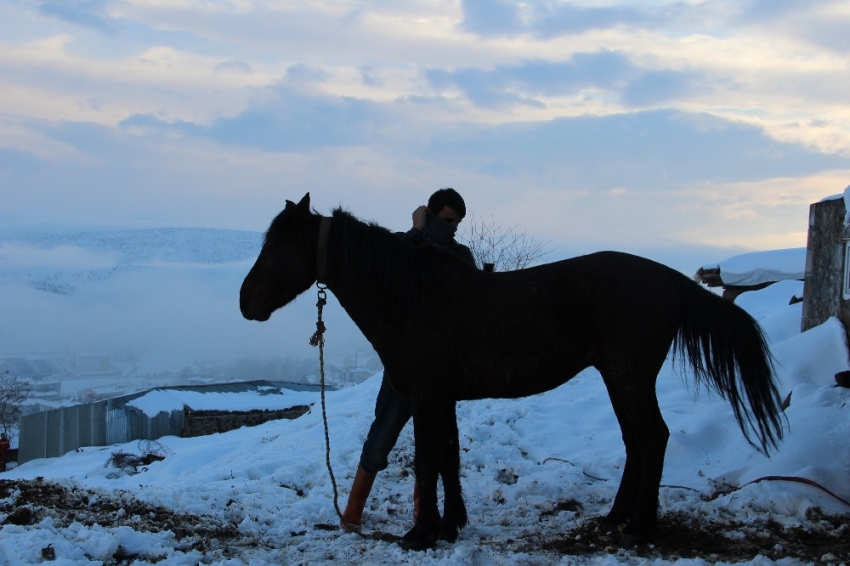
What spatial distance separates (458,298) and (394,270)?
44 cm

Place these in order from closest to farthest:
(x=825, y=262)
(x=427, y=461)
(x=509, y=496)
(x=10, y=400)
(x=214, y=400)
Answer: (x=427, y=461) < (x=509, y=496) < (x=825, y=262) < (x=214, y=400) < (x=10, y=400)

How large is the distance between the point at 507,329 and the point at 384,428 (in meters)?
1.45

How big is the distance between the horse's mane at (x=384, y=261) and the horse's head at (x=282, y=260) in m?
0.17

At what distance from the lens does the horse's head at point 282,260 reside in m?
4.15

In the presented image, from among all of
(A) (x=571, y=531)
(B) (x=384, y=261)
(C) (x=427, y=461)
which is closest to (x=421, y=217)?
(B) (x=384, y=261)

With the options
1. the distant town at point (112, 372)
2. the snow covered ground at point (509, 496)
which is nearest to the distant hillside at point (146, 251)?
the distant town at point (112, 372)

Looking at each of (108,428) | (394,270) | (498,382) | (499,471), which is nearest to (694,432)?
(499,471)

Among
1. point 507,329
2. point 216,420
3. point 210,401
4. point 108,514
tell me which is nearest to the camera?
point 507,329

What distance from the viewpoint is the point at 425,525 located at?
3914 millimetres

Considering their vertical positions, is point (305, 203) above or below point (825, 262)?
above

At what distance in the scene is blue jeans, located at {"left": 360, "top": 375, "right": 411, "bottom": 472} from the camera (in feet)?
15.4

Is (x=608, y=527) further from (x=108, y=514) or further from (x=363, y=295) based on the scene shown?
(x=108, y=514)

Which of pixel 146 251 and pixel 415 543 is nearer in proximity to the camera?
pixel 415 543

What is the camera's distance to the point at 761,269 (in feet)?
68.4
